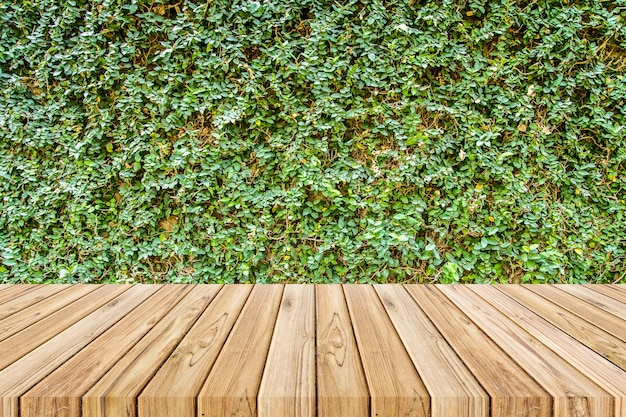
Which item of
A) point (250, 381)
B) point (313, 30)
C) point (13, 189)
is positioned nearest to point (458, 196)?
point (313, 30)

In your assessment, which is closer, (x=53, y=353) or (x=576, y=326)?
(x=53, y=353)

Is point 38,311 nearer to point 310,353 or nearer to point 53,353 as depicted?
point 53,353

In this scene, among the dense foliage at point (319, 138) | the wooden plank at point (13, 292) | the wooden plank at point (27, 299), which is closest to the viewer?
the wooden plank at point (27, 299)

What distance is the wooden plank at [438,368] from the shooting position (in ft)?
2.21

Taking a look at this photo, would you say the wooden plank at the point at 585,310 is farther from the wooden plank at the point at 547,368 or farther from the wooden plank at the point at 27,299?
the wooden plank at the point at 27,299

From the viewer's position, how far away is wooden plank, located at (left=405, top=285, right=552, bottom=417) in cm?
68

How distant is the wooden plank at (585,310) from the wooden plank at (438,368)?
1.69 feet

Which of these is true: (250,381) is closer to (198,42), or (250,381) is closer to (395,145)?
(395,145)

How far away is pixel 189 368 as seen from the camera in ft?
2.54

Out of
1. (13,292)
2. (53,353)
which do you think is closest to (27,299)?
(13,292)

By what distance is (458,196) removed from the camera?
2156mm

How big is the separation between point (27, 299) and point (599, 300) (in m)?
2.06

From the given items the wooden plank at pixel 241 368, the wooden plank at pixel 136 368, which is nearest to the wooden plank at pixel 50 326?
the wooden plank at pixel 136 368

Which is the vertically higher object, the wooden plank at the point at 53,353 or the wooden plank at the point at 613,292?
the wooden plank at the point at 53,353
